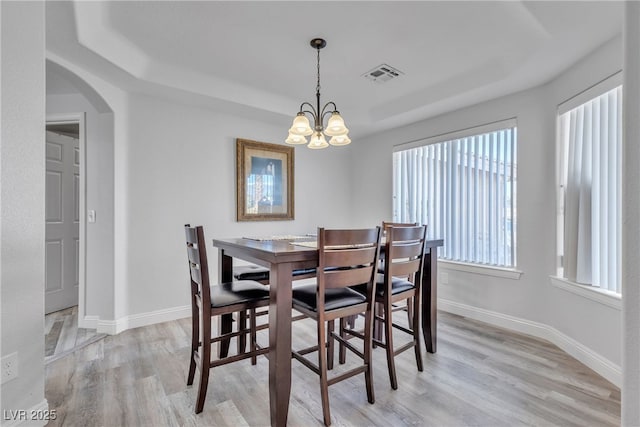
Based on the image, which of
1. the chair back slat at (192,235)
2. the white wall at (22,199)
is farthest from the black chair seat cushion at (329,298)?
the white wall at (22,199)

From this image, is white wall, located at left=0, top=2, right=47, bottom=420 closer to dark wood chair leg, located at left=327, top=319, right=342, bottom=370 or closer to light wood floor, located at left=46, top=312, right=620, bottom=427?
light wood floor, located at left=46, top=312, right=620, bottom=427

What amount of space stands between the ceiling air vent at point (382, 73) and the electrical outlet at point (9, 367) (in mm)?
3106

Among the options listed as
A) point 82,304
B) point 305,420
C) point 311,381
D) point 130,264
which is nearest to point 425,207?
point 311,381

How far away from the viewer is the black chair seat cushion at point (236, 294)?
1.78 m

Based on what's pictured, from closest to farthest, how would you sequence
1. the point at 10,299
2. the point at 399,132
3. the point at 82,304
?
the point at 10,299 → the point at 82,304 → the point at 399,132

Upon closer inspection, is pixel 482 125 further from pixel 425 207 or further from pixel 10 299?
pixel 10 299

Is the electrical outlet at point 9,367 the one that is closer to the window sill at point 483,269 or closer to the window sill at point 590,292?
the window sill at point 590,292

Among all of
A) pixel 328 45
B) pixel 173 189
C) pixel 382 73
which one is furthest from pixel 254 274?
Result: pixel 382 73

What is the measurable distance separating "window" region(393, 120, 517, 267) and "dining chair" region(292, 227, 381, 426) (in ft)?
6.44

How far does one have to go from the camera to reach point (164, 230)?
125 inches

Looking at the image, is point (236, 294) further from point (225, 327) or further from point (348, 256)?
point (348, 256)

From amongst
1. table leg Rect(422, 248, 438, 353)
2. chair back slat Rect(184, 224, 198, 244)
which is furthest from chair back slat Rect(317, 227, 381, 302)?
table leg Rect(422, 248, 438, 353)

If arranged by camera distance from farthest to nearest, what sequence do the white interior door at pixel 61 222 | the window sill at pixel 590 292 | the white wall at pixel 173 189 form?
1. the white interior door at pixel 61 222
2. the white wall at pixel 173 189
3. the window sill at pixel 590 292

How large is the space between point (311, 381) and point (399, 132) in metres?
3.19
